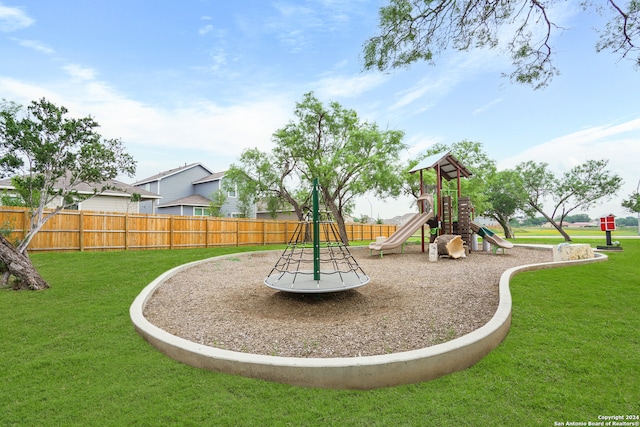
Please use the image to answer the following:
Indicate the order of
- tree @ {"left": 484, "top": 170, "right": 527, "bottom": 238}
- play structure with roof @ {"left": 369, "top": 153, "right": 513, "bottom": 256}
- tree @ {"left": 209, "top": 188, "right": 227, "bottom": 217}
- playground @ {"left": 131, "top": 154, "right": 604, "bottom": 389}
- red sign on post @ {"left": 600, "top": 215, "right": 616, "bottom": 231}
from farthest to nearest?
tree @ {"left": 209, "top": 188, "right": 227, "bottom": 217} → tree @ {"left": 484, "top": 170, "right": 527, "bottom": 238} → red sign on post @ {"left": 600, "top": 215, "right": 616, "bottom": 231} → play structure with roof @ {"left": 369, "top": 153, "right": 513, "bottom": 256} → playground @ {"left": 131, "top": 154, "right": 604, "bottom": 389}

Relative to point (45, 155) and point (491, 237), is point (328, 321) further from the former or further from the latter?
point (491, 237)

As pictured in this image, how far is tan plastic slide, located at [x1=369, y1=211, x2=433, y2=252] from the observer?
12323 mm

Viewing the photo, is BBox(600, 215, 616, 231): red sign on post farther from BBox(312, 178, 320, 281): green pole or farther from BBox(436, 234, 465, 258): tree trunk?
BBox(312, 178, 320, 281): green pole

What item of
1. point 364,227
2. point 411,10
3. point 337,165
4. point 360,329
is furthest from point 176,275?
point 364,227

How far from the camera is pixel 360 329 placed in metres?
4.52

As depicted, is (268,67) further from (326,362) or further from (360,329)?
(326,362)

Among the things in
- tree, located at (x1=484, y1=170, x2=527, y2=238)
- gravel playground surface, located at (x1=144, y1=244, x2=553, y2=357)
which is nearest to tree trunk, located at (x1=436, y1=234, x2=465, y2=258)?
gravel playground surface, located at (x1=144, y1=244, x2=553, y2=357)

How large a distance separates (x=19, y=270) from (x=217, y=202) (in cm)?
2012

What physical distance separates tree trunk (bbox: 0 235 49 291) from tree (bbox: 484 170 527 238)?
27.4 meters

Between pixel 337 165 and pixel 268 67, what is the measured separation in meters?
8.68

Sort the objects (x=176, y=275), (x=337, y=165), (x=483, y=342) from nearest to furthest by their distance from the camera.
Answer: (x=483, y=342) < (x=176, y=275) < (x=337, y=165)

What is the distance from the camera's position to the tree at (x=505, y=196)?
25969 mm

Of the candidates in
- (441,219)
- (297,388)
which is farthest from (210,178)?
(297,388)

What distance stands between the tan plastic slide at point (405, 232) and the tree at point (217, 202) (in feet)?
55.0
